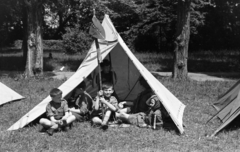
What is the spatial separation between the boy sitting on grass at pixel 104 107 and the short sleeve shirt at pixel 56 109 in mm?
671

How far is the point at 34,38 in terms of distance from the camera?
12.7m

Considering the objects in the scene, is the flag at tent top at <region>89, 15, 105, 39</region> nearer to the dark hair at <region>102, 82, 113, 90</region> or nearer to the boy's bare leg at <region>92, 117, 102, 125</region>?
the dark hair at <region>102, 82, 113, 90</region>

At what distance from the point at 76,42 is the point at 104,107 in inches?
715

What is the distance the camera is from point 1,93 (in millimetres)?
8625

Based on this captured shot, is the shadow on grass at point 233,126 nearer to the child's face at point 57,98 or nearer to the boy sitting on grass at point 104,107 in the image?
the boy sitting on grass at point 104,107

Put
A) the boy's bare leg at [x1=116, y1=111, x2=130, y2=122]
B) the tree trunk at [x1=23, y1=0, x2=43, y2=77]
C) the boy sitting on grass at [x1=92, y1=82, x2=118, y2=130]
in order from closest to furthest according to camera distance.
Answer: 1. the boy sitting on grass at [x1=92, y1=82, x2=118, y2=130]
2. the boy's bare leg at [x1=116, y1=111, x2=130, y2=122]
3. the tree trunk at [x1=23, y1=0, x2=43, y2=77]

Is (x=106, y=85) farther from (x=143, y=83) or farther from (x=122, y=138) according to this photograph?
(x=122, y=138)

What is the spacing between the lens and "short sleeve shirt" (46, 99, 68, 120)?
19.4 ft

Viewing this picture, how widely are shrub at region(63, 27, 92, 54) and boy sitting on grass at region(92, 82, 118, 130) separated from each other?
17.6 metres

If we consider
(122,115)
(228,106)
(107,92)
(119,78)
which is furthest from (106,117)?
(228,106)

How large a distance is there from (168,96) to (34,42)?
756 cm

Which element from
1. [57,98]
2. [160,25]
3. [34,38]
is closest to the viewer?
[57,98]

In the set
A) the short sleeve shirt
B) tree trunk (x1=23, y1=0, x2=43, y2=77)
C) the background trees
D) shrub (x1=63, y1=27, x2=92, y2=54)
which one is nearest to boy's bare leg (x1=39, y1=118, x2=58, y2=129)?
the short sleeve shirt

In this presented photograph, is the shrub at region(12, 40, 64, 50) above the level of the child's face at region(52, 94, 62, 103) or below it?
below
